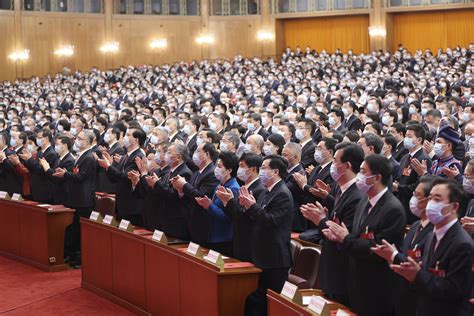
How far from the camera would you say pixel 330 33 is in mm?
33188

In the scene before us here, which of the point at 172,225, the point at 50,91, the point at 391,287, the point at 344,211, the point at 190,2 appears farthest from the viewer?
the point at 190,2

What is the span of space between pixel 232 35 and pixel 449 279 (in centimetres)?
3011

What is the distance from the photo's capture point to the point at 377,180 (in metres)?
5.09

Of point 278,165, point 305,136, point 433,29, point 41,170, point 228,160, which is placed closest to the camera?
point 278,165

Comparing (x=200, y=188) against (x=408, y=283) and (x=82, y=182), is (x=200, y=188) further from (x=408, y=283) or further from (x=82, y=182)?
(x=408, y=283)

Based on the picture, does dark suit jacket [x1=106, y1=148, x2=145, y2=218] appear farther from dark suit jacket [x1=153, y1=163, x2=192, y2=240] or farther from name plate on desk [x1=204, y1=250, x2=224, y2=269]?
name plate on desk [x1=204, y1=250, x2=224, y2=269]

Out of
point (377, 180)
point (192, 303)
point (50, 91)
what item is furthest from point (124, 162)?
point (50, 91)

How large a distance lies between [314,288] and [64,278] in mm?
3894

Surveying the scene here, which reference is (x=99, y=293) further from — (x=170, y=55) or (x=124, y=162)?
(x=170, y=55)

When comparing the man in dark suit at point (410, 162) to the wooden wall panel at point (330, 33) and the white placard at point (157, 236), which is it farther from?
the wooden wall panel at point (330, 33)

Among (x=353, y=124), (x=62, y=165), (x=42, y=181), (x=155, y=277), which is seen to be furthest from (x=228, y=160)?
(x=353, y=124)

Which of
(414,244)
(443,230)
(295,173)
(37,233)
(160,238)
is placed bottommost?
(37,233)

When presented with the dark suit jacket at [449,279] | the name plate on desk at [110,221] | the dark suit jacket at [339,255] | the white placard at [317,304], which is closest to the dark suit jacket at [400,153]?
the name plate on desk at [110,221]

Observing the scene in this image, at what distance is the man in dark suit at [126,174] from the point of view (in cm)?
867
